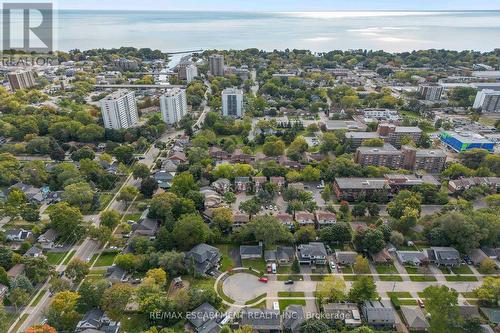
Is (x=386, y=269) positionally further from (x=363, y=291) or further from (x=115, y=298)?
(x=115, y=298)

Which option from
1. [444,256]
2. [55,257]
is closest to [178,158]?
[55,257]

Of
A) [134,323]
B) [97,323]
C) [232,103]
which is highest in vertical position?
[232,103]

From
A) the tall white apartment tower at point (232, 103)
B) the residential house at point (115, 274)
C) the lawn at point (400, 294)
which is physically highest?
the tall white apartment tower at point (232, 103)

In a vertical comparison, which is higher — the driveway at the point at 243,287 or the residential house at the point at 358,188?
the residential house at the point at 358,188

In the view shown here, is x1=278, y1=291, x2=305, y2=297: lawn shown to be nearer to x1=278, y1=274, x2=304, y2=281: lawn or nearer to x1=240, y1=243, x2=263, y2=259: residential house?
x1=278, y1=274, x2=304, y2=281: lawn

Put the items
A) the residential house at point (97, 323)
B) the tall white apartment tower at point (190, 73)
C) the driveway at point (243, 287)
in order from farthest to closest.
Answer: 1. the tall white apartment tower at point (190, 73)
2. the driveway at point (243, 287)
3. the residential house at point (97, 323)

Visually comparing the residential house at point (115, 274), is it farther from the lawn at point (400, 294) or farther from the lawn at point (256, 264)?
the lawn at point (400, 294)

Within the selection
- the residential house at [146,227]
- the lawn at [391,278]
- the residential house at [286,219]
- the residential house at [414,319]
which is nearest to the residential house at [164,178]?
the residential house at [146,227]
